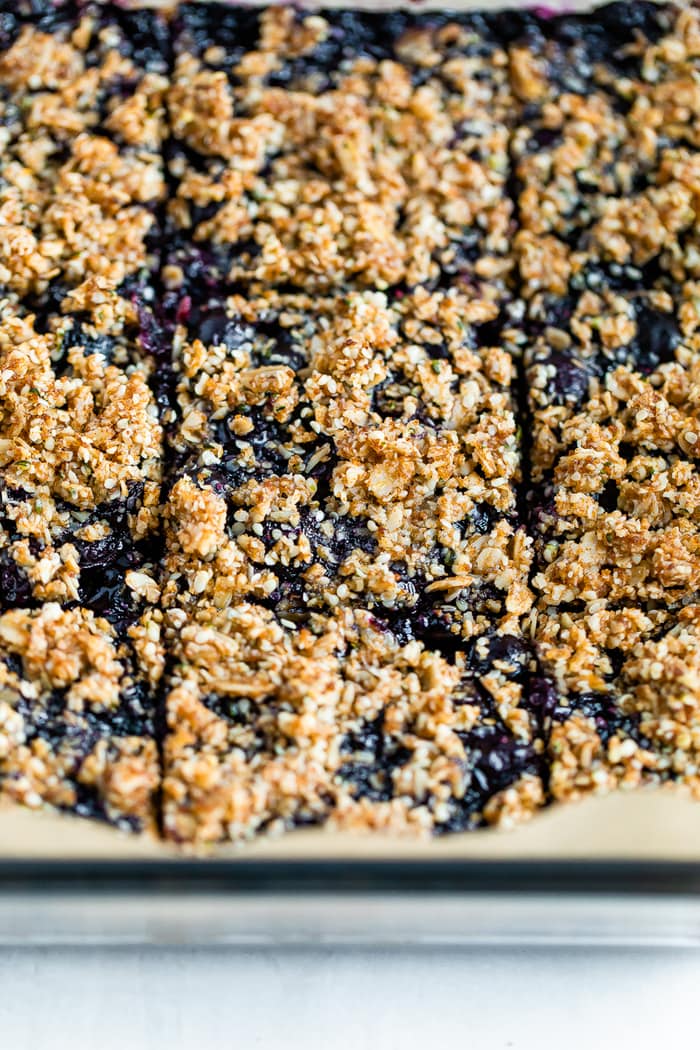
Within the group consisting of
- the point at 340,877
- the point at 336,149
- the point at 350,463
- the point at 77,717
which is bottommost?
the point at 340,877

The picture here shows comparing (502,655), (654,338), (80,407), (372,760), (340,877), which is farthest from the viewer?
(654,338)

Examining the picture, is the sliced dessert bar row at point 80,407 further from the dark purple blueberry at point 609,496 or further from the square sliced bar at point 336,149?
the dark purple blueberry at point 609,496

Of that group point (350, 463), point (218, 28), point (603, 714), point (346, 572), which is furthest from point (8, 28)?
point (603, 714)

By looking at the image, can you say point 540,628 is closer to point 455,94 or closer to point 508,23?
point 455,94

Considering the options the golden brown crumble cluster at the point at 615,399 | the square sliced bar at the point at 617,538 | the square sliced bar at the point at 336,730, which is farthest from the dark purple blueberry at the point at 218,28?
the square sliced bar at the point at 336,730

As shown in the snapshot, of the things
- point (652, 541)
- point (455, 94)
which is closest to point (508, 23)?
point (455, 94)

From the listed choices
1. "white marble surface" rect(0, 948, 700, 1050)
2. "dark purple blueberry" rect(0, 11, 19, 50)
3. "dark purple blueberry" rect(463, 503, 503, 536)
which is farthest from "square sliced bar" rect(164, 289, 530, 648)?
"dark purple blueberry" rect(0, 11, 19, 50)

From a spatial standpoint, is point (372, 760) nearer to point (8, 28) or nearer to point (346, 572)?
point (346, 572)
